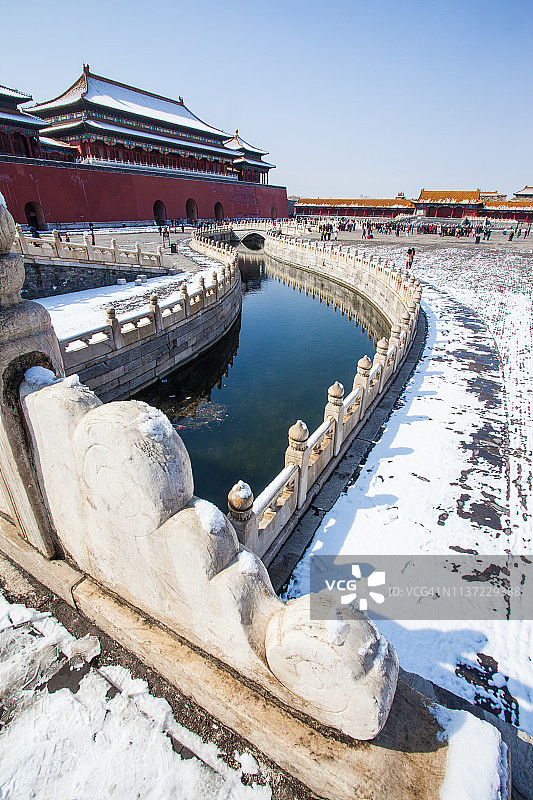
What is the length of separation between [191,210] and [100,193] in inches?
447

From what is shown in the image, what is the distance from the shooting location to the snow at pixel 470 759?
1395mm

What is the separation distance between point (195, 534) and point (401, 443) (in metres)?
5.18

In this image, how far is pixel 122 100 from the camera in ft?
107

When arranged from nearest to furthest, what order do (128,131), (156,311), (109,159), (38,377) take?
1. (38,377)
2. (156,311)
3. (109,159)
4. (128,131)

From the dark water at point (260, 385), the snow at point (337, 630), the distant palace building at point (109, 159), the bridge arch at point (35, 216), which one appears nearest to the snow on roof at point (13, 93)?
the distant palace building at point (109, 159)

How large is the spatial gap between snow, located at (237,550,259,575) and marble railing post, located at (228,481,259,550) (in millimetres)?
1311

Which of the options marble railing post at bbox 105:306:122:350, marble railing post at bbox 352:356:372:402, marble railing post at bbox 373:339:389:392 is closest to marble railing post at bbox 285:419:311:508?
marble railing post at bbox 352:356:372:402

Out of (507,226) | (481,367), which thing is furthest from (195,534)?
(507,226)

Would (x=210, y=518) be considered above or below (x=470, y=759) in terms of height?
above

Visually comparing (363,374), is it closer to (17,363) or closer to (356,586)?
(356,586)

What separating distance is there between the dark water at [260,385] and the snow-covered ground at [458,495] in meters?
2.59

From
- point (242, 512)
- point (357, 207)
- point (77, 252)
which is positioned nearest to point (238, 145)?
point (357, 207)

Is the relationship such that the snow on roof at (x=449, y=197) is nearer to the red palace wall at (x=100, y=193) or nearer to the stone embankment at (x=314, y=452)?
the red palace wall at (x=100, y=193)

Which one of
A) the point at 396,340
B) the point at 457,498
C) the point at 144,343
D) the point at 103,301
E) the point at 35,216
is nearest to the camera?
the point at 457,498
